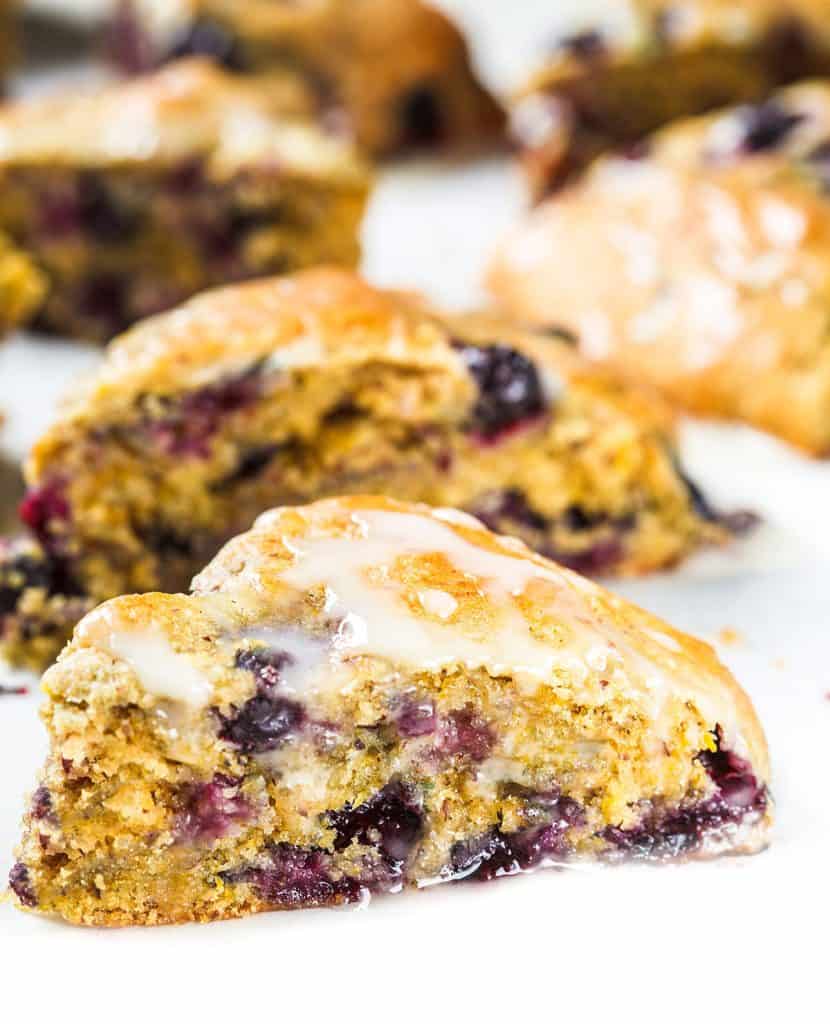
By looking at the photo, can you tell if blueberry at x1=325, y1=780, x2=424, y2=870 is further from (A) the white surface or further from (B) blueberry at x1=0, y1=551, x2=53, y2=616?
(B) blueberry at x1=0, y1=551, x2=53, y2=616

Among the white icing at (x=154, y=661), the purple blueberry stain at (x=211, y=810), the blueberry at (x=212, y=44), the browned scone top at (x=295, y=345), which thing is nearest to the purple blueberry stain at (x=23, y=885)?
the purple blueberry stain at (x=211, y=810)

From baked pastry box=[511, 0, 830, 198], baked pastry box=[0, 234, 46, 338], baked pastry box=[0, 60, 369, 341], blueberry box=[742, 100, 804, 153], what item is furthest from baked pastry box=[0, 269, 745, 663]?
baked pastry box=[511, 0, 830, 198]

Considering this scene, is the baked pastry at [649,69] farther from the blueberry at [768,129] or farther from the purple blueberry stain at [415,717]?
the purple blueberry stain at [415,717]

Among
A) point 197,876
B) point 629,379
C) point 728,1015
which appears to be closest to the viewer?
point 728,1015

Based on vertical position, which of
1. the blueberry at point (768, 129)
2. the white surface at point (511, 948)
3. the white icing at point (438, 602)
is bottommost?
the white surface at point (511, 948)

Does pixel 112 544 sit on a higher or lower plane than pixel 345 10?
lower

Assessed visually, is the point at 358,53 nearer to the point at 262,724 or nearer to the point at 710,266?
the point at 710,266

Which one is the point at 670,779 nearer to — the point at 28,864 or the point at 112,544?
the point at 28,864

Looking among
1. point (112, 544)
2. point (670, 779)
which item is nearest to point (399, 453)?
point (112, 544)
